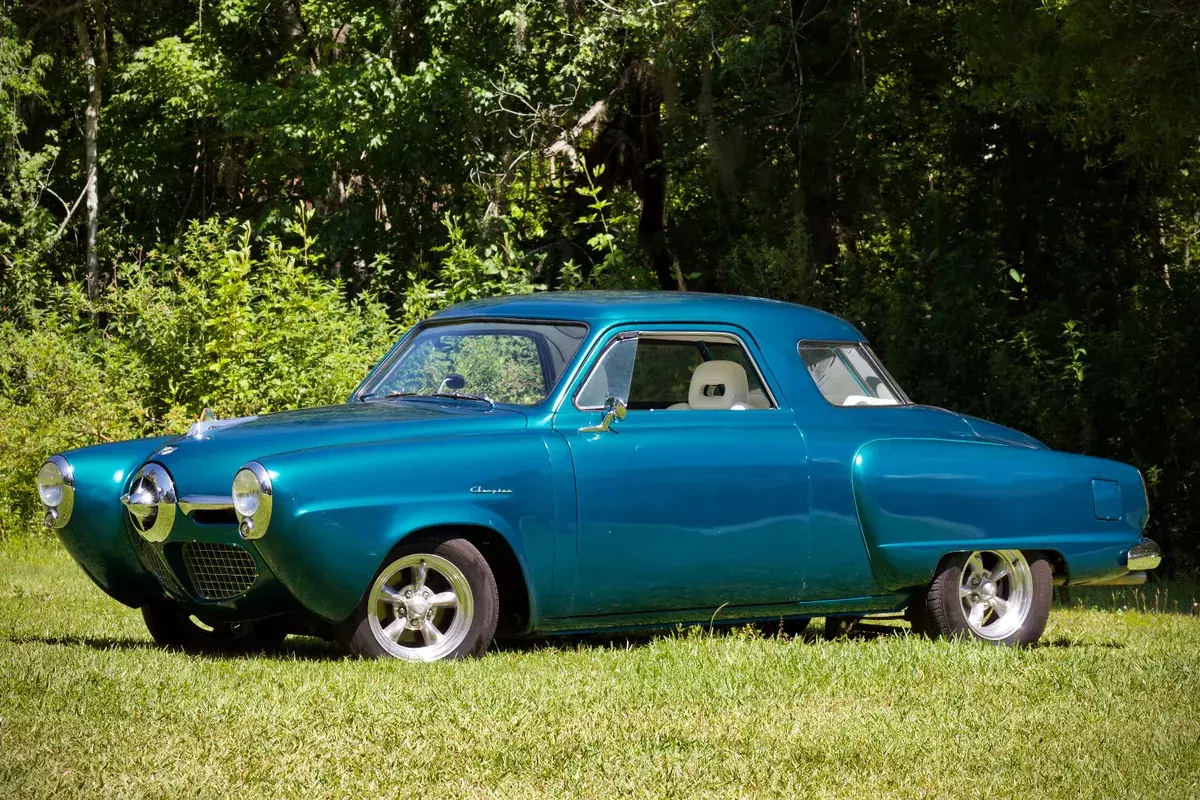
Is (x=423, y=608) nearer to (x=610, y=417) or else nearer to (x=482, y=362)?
A: (x=610, y=417)

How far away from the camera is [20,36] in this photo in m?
25.9

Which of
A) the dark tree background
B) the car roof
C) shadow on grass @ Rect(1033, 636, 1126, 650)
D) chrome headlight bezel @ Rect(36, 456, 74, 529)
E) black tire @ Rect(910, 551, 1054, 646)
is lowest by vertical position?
shadow on grass @ Rect(1033, 636, 1126, 650)

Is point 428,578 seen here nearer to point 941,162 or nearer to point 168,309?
point 168,309

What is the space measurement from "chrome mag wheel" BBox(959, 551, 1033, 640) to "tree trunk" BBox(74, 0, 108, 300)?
65.2ft

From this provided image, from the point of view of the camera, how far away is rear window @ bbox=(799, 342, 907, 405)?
8297 mm

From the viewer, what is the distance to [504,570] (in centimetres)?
716

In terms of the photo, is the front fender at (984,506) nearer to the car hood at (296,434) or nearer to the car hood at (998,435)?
the car hood at (998,435)

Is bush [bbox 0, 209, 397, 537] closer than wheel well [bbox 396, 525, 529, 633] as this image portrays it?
No

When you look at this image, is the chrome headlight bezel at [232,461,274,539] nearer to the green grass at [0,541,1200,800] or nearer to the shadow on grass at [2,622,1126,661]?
the green grass at [0,541,1200,800]

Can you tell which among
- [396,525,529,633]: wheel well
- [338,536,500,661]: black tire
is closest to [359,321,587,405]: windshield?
[396,525,529,633]: wheel well

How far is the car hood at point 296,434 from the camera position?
6691 mm

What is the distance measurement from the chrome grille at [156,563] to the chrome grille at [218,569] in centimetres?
11

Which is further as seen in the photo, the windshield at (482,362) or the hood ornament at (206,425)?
the windshield at (482,362)

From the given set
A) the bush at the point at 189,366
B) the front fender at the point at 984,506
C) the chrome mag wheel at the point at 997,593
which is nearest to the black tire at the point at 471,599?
the front fender at the point at 984,506
